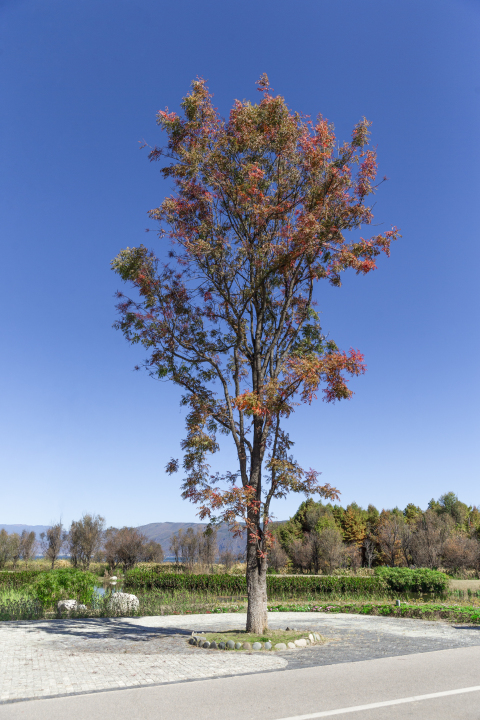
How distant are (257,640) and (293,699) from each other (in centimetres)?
359

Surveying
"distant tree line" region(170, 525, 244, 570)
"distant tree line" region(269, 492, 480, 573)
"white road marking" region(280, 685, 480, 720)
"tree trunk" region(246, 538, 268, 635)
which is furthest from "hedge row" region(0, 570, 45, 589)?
"white road marking" region(280, 685, 480, 720)

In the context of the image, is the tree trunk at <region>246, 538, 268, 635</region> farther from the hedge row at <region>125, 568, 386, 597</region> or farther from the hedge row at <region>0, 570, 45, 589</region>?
the hedge row at <region>0, 570, 45, 589</region>

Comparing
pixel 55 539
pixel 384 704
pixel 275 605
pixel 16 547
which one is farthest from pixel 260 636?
pixel 16 547

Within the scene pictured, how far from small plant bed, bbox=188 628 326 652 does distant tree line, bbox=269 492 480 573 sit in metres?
18.7

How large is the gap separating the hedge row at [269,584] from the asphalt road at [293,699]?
12.9m

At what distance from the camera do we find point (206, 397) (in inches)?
425

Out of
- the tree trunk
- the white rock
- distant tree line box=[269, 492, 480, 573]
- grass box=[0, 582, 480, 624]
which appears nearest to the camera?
the tree trunk

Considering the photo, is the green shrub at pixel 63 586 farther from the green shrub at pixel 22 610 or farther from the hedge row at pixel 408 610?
the hedge row at pixel 408 610

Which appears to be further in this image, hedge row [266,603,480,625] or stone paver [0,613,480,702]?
hedge row [266,603,480,625]

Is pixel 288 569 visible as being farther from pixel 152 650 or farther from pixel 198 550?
pixel 152 650

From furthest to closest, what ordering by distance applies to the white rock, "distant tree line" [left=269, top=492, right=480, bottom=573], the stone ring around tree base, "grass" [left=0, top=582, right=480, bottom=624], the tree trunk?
"distant tree line" [left=269, top=492, right=480, bottom=573] < the white rock < "grass" [left=0, top=582, right=480, bottom=624] < the tree trunk < the stone ring around tree base

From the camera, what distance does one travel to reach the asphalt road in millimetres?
4734

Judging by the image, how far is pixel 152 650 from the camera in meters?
8.22

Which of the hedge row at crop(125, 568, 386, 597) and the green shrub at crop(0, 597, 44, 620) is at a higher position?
the green shrub at crop(0, 597, 44, 620)
